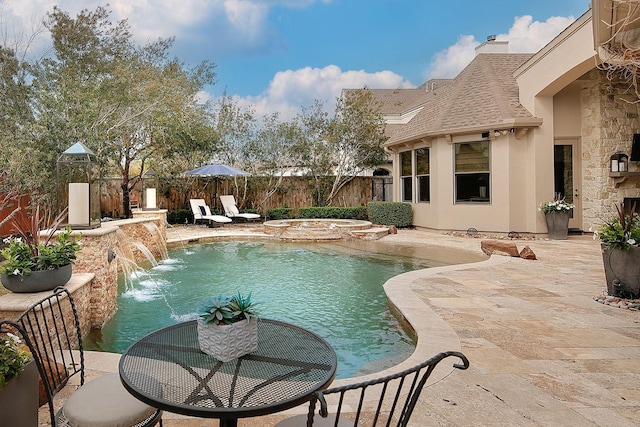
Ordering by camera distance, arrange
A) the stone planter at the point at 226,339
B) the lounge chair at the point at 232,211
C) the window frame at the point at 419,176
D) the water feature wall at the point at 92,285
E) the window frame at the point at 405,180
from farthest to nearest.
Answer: the lounge chair at the point at 232,211
the window frame at the point at 405,180
the window frame at the point at 419,176
the water feature wall at the point at 92,285
the stone planter at the point at 226,339

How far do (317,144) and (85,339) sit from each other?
42.6ft

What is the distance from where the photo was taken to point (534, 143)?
10.4m

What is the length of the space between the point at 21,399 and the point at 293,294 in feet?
13.9

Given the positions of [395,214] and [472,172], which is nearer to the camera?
[472,172]

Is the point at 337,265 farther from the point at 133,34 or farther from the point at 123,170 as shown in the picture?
the point at 133,34

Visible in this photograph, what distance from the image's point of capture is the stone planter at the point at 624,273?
15.0 ft

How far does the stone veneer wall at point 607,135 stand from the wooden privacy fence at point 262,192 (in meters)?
7.76

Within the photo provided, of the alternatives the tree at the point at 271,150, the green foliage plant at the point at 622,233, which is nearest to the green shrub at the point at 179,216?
the tree at the point at 271,150

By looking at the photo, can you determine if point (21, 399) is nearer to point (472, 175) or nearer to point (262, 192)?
point (472, 175)

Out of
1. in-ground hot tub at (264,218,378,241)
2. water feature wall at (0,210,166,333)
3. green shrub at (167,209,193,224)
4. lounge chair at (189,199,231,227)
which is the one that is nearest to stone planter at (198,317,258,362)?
water feature wall at (0,210,166,333)

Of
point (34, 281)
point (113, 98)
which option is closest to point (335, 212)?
point (113, 98)

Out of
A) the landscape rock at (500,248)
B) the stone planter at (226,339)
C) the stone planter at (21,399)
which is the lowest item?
the landscape rock at (500,248)

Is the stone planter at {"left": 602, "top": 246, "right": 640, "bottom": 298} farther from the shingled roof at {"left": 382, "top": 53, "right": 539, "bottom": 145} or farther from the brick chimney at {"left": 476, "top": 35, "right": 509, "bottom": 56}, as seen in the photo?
the brick chimney at {"left": 476, "top": 35, "right": 509, "bottom": 56}

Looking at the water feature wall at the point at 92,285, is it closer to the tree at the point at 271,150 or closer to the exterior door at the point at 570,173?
the exterior door at the point at 570,173
